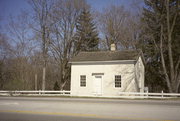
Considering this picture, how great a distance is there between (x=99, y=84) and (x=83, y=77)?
6.87ft

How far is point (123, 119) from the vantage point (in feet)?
26.0

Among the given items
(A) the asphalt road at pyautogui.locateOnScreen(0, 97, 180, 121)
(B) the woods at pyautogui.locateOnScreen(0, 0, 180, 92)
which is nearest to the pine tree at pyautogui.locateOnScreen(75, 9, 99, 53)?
(B) the woods at pyautogui.locateOnScreen(0, 0, 180, 92)

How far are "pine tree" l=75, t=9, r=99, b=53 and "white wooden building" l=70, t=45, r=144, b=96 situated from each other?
34.3ft

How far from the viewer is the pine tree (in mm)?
34156

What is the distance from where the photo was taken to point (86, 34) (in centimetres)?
3556

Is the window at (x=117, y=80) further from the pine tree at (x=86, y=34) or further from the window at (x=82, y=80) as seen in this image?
the pine tree at (x=86, y=34)

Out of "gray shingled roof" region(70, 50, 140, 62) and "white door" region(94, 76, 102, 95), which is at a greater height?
"gray shingled roof" region(70, 50, 140, 62)

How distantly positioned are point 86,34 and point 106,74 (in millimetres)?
14454

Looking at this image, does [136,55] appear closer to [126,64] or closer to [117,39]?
[126,64]

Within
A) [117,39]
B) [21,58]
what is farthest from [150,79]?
[21,58]

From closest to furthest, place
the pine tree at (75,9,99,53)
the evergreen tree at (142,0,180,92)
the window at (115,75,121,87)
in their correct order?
the evergreen tree at (142,0,180,92)
the window at (115,75,121,87)
the pine tree at (75,9,99,53)

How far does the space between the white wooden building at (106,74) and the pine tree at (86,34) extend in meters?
10.5

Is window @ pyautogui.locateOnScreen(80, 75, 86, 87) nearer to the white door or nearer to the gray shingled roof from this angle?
the white door

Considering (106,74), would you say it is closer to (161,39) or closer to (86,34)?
(161,39)
